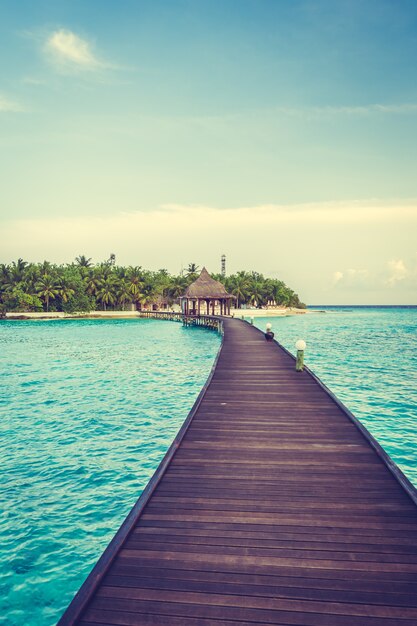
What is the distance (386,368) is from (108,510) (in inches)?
770

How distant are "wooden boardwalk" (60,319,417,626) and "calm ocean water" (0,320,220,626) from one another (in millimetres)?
1936

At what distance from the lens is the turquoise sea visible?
5980mm

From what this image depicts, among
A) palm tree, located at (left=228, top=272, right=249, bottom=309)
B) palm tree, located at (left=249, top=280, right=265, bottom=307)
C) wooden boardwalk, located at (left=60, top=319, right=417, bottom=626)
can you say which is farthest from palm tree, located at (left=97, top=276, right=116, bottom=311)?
wooden boardwalk, located at (left=60, top=319, right=417, bottom=626)

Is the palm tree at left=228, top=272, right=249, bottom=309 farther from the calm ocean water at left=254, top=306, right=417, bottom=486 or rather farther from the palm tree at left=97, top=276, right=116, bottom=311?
the calm ocean water at left=254, top=306, right=417, bottom=486

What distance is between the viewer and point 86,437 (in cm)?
1120

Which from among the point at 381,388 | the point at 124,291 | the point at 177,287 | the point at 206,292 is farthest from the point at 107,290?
the point at 381,388

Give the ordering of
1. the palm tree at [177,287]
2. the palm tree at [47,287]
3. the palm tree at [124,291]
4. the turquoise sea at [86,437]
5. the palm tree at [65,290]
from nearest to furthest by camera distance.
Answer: the turquoise sea at [86,437]
the palm tree at [47,287]
the palm tree at [65,290]
the palm tree at [124,291]
the palm tree at [177,287]

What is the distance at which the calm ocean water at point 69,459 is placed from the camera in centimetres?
578

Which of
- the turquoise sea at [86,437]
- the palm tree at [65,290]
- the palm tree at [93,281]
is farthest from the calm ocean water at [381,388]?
the palm tree at [93,281]

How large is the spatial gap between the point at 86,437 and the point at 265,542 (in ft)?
26.5

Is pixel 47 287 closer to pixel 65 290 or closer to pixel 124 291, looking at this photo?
pixel 65 290

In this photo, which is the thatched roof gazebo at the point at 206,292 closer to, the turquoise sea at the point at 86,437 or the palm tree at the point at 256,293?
the turquoise sea at the point at 86,437

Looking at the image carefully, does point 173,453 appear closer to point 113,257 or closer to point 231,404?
point 231,404

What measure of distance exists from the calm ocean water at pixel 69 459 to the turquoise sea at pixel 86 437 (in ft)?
0.07
